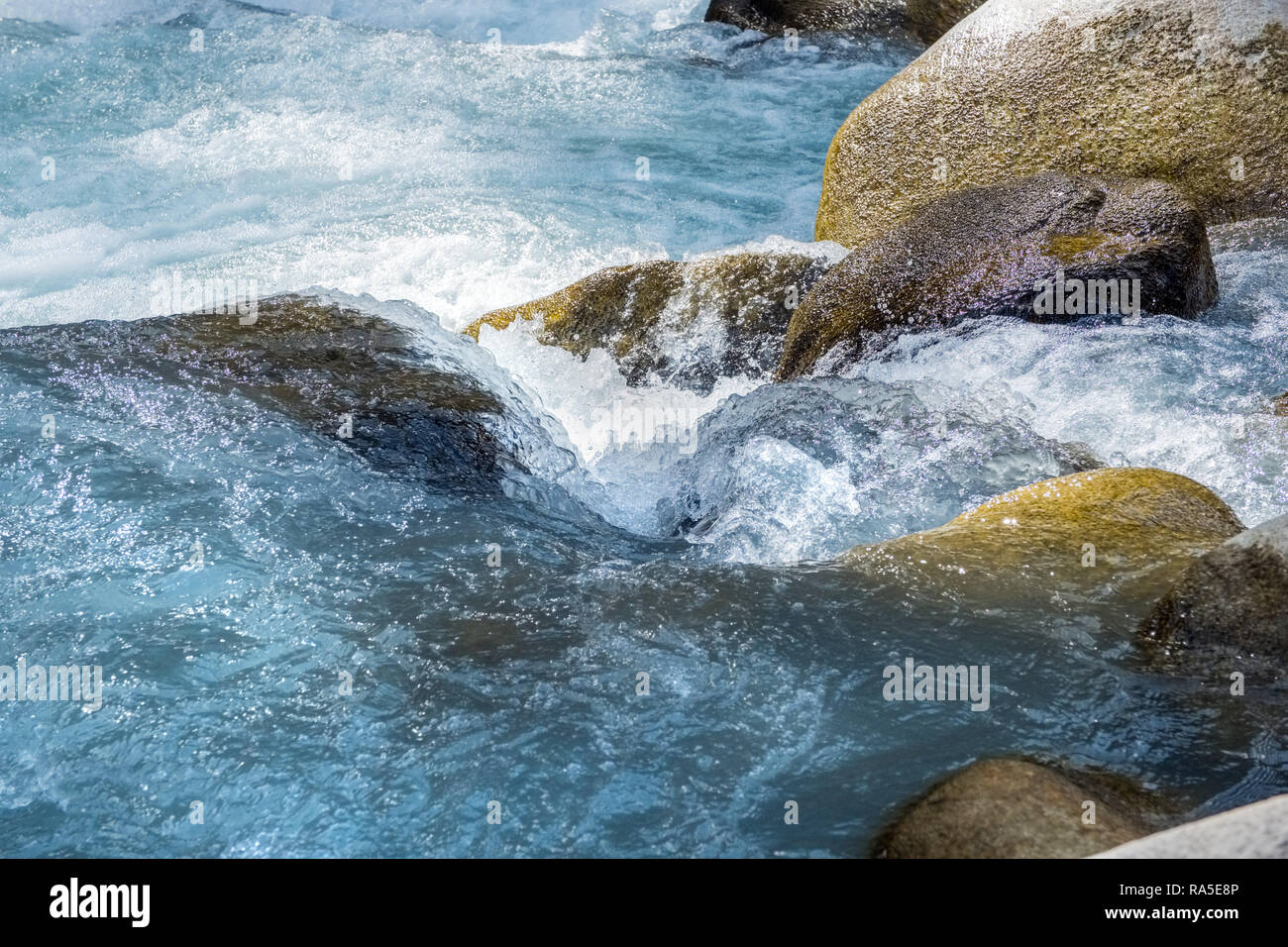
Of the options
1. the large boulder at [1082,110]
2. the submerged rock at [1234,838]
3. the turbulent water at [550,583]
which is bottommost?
the turbulent water at [550,583]

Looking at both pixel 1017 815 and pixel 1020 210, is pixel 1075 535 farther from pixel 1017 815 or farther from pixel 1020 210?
pixel 1020 210

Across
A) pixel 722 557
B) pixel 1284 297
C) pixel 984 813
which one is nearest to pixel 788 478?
pixel 722 557

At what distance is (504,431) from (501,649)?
1650mm

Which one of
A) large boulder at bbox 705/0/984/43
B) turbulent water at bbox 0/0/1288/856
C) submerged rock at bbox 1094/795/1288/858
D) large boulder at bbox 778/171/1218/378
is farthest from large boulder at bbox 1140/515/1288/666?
large boulder at bbox 705/0/984/43

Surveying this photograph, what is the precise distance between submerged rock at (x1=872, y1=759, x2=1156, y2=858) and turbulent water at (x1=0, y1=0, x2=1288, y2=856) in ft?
0.36

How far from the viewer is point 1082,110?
6742mm

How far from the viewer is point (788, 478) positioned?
4.59 meters

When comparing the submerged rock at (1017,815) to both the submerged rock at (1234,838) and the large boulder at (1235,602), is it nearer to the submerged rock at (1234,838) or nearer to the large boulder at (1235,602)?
the submerged rock at (1234,838)

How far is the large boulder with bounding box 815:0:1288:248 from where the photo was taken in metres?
A: 6.43

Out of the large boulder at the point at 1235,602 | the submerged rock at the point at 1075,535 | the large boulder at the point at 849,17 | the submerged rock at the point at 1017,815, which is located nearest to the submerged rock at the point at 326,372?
the submerged rock at the point at 1075,535

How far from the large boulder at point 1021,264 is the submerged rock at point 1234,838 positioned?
4.00m

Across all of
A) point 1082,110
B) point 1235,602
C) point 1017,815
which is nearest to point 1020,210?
point 1082,110

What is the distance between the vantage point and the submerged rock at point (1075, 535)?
3.67 metres

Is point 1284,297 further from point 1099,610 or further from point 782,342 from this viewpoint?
point 1099,610
